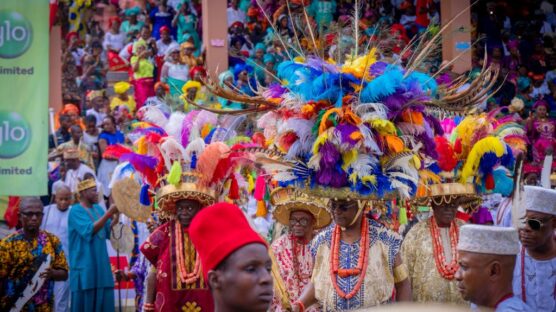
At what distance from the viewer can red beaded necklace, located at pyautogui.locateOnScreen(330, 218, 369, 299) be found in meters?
7.66

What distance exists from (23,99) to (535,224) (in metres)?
4.38

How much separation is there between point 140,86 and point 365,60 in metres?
11.9

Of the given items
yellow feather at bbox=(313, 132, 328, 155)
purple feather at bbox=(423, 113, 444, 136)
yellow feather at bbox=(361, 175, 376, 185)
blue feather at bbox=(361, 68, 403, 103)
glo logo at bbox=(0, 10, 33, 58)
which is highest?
glo logo at bbox=(0, 10, 33, 58)

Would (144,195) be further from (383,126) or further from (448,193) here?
(383,126)

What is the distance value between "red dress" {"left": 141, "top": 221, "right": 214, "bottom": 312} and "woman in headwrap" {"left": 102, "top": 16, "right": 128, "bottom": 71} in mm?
11782

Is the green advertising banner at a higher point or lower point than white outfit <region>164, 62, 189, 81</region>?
lower

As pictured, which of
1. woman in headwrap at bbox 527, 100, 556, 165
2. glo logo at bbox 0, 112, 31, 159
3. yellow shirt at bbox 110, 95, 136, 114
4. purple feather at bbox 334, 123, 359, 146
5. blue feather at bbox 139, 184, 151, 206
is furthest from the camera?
yellow shirt at bbox 110, 95, 136, 114

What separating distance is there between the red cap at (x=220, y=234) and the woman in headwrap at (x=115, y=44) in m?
15.8

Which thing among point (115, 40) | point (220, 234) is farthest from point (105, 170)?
point (220, 234)

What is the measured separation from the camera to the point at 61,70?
21.0 metres

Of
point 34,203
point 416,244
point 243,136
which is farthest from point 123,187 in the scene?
point 416,244

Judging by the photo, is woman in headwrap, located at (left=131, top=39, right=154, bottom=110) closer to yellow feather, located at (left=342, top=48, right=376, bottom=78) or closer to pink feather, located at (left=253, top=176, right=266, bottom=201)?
pink feather, located at (left=253, top=176, right=266, bottom=201)

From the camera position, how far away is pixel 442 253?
8.88m

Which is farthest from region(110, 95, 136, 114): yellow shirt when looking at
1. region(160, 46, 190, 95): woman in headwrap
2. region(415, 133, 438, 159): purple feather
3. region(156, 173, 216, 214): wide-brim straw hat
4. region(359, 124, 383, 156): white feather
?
region(359, 124, 383, 156): white feather
